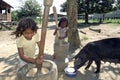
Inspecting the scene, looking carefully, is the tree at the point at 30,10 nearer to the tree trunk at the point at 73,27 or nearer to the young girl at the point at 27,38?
the tree trunk at the point at 73,27

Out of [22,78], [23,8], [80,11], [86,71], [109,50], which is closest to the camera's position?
[22,78]

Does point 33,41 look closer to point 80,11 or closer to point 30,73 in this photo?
point 30,73

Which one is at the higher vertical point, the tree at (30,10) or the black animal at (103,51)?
the tree at (30,10)

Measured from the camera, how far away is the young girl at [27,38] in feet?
11.1

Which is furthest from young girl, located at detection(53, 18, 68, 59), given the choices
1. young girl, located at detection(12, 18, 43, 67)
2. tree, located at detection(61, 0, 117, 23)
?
tree, located at detection(61, 0, 117, 23)

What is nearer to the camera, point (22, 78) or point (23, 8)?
point (22, 78)

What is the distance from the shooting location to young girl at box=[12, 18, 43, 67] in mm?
3377

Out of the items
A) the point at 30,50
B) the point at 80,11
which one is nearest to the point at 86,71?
the point at 30,50

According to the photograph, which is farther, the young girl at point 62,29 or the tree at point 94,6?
the tree at point 94,6

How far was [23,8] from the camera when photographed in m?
59.6

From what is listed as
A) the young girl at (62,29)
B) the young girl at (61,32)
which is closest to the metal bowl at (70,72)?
the young girl at (61,32)

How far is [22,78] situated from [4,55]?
686 cm

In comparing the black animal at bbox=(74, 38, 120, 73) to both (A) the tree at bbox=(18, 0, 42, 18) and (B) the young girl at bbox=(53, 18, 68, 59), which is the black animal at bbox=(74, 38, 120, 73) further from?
(A) the tree at bbox=(18, 0, 42, 18)

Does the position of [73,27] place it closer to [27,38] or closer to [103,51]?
[103,51]
